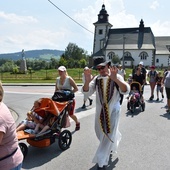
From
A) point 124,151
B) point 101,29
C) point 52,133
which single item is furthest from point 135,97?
point 101,29

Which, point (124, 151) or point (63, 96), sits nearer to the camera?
point (124, 151)

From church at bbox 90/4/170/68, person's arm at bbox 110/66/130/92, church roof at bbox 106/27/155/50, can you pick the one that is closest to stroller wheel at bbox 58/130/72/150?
person's arm at bbox 110/66/130/92

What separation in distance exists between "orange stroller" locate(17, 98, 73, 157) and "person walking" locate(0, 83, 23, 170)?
2.31 m

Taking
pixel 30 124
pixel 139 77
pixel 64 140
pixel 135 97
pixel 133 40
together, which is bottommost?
pixel 64 140

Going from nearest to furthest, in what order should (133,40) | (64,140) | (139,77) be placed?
1. (64,140)
2. (139,77)
3. (133,40)

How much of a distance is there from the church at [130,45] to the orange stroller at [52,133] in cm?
7185

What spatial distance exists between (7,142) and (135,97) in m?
7.77

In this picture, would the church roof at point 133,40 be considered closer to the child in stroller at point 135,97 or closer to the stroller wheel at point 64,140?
the child in stroller at point 135,97

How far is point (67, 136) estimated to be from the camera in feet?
18.0

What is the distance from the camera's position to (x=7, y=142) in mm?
2275

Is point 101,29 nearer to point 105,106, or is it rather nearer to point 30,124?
point 30,124

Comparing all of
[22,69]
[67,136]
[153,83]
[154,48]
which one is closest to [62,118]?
[67,136]

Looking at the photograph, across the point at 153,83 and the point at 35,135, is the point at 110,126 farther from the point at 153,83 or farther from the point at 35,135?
the point at 153,83

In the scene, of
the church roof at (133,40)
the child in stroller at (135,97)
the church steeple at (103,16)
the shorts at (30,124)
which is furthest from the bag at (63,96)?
the church steeple at (103,16)
